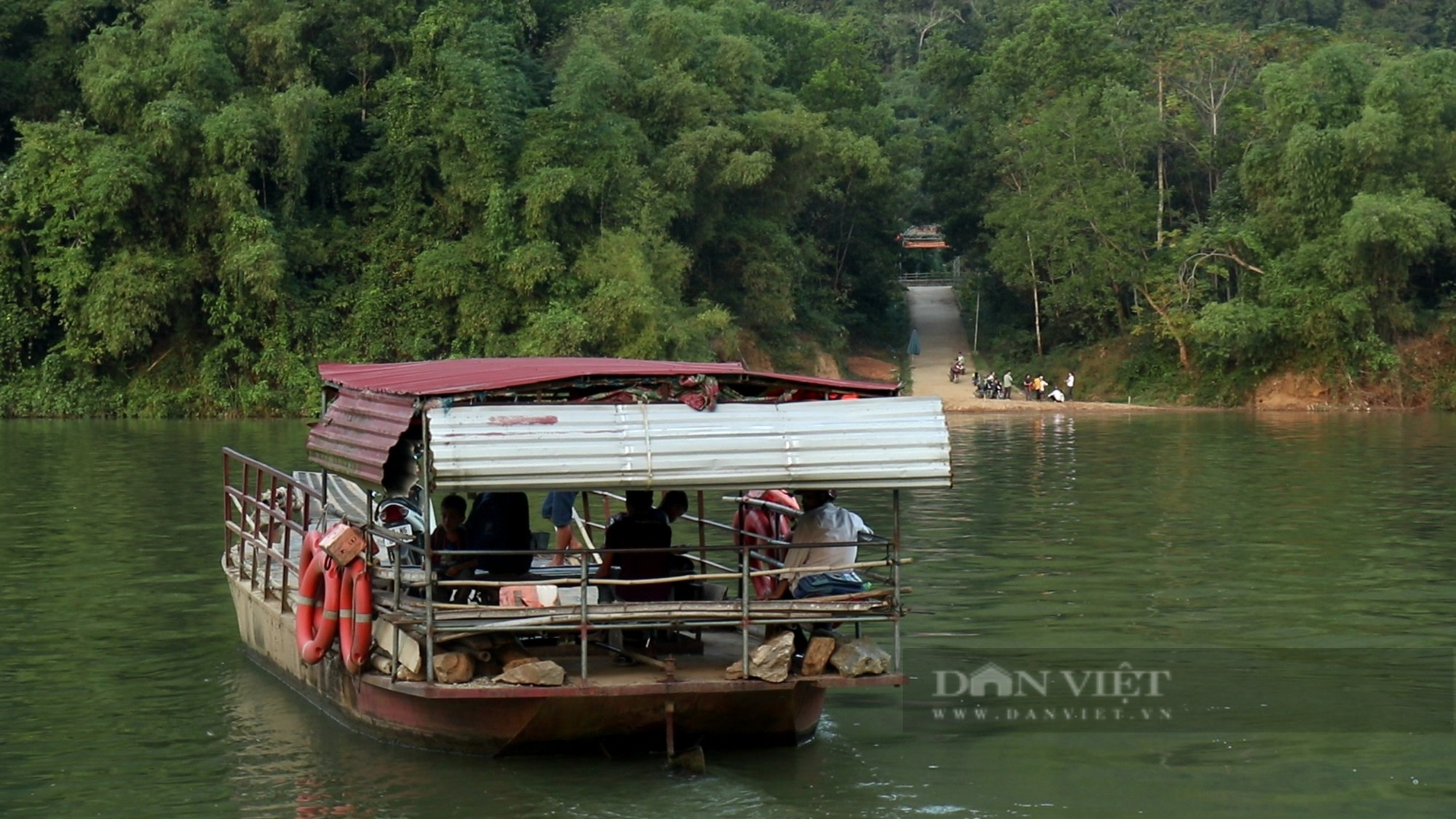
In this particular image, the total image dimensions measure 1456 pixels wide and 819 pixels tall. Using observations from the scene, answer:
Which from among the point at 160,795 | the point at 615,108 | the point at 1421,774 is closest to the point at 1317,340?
the point at 615,108

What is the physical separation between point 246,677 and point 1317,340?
3953 centimetres

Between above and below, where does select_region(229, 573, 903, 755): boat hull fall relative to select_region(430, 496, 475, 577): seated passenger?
below

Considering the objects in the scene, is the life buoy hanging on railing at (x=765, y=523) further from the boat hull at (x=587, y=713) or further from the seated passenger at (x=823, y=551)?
the boat hull at (x=587, y=713)

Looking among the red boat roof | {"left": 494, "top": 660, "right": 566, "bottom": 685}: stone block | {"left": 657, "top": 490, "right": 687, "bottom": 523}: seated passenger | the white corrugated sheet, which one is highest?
the red boat roof

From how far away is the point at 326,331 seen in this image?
153ft

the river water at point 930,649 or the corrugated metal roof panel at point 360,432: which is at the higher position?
the corrugated metal roof panel at point 360,432

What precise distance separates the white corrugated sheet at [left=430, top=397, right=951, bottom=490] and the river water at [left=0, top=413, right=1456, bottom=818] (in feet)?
5.58

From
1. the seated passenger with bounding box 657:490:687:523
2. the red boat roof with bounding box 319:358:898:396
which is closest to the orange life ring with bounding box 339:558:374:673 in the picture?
the red boat roof with bounding box 319:358:898:396

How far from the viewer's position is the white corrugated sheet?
949cm

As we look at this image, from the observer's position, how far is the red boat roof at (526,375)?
9922mm

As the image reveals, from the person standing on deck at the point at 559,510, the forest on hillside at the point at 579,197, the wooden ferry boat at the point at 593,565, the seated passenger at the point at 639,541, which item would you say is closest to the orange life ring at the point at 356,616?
the wooden ferry boat at the point at 593,565

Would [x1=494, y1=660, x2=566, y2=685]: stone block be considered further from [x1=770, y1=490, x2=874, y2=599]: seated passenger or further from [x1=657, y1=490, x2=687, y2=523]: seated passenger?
[x1=657, y1=490, x2=687, y2=523]: seated passenger

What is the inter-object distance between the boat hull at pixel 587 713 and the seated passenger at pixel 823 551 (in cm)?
63

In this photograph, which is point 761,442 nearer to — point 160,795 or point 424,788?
point 424,788
